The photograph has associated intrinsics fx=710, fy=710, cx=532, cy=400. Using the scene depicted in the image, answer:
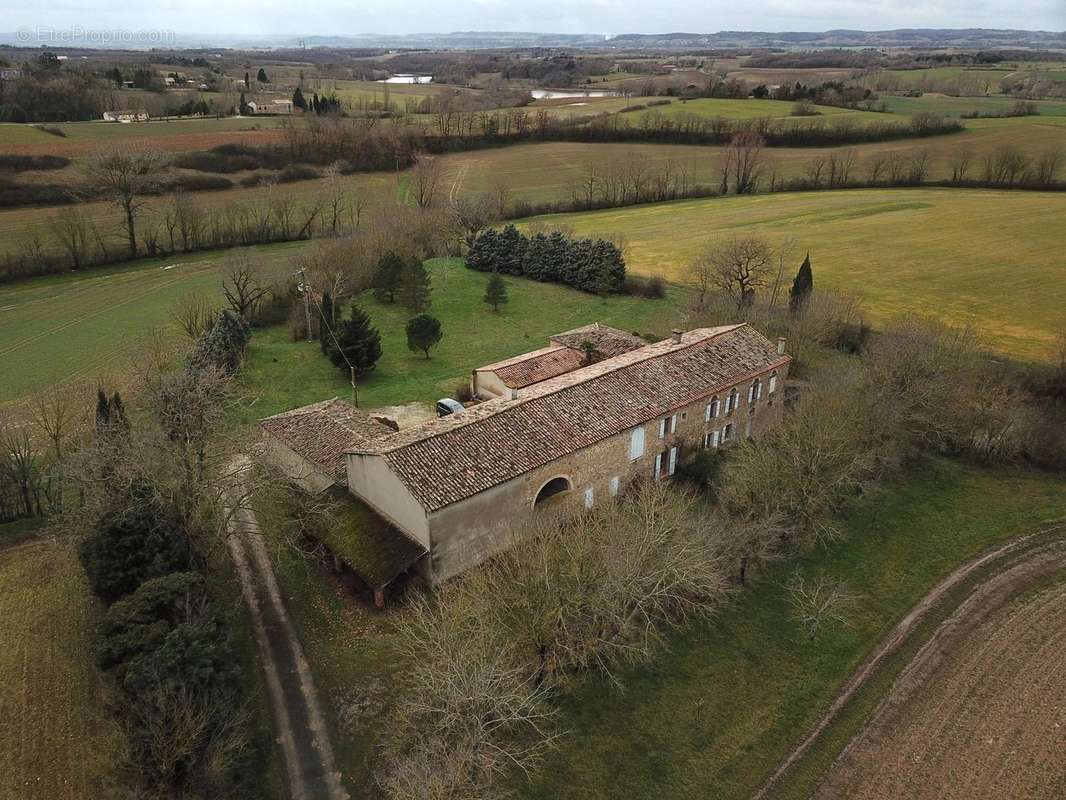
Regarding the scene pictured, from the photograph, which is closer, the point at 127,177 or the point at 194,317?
the point at 194,317

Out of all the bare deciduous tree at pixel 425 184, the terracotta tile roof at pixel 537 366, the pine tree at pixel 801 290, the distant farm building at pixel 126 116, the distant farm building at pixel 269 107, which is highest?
the distant farm building at pixel 269 107

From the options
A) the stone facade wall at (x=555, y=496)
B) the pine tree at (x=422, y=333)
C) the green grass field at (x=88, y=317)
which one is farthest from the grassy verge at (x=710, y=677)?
the green grass field at (x=88, y=317)

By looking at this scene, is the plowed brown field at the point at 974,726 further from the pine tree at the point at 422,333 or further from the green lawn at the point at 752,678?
the pine tree at the point at 422,333

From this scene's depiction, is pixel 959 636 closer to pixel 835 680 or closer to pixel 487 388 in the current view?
pixel 835 680

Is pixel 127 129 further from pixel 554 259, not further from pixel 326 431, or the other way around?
pixel 326 431

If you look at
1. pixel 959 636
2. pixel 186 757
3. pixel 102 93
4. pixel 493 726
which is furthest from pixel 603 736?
pixel 102 93

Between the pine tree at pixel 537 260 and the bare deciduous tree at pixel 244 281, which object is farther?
the pine tree at pixel 537 260

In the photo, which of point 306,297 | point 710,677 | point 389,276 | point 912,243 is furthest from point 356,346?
point 912,243
